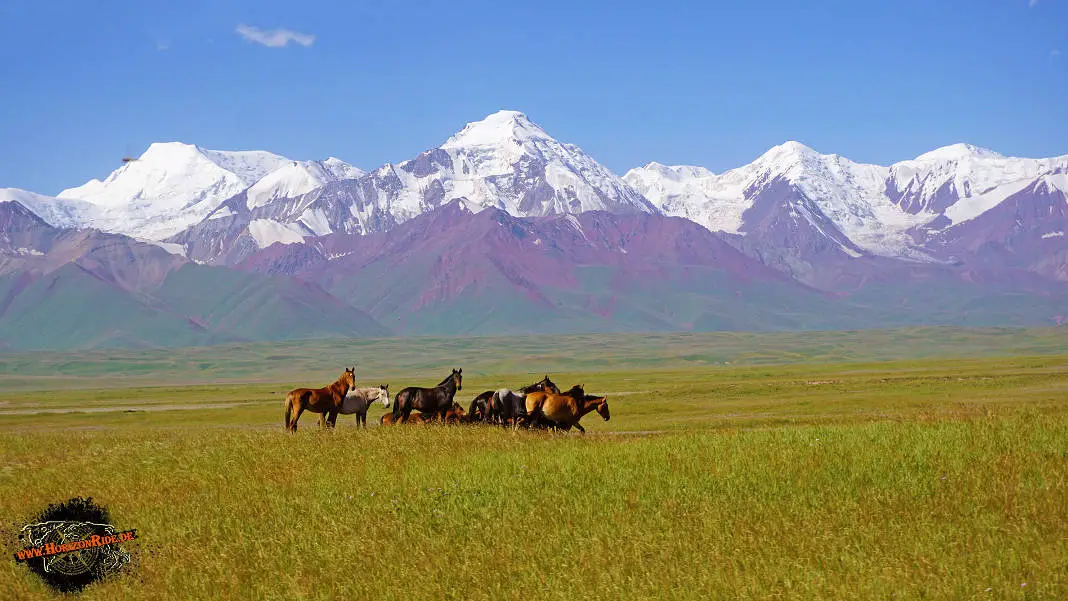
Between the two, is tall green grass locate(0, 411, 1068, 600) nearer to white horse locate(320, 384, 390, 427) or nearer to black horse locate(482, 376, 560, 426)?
black horse locate(482, 376, 560, 426)

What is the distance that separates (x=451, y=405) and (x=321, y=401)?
14.1ft

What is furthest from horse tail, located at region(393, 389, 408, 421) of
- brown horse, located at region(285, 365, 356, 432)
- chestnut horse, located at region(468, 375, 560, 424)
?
chestnut horse, located at region(468, 375, 560, 424)

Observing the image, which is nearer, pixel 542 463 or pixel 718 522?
pixel 718 522

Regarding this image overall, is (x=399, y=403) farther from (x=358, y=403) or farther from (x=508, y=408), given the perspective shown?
(x=508, y=408)

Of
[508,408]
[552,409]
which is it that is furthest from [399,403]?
[552,409]

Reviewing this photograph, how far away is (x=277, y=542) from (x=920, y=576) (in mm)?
10686

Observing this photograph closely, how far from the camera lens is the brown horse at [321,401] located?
36062 millimetres

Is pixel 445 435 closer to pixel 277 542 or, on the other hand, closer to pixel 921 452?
pixel 277 542

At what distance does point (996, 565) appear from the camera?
49.4ft

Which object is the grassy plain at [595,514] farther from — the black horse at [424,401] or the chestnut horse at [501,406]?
the black horse at [424,401]

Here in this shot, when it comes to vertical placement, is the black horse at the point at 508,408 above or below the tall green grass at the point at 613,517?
above

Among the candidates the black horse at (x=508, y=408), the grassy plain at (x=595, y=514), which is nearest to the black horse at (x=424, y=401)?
the black horse at (x=508, y=408)

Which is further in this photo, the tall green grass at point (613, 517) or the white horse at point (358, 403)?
the white horse at point (358, 403)

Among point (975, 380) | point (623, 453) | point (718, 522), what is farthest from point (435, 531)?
point (975, 380)
